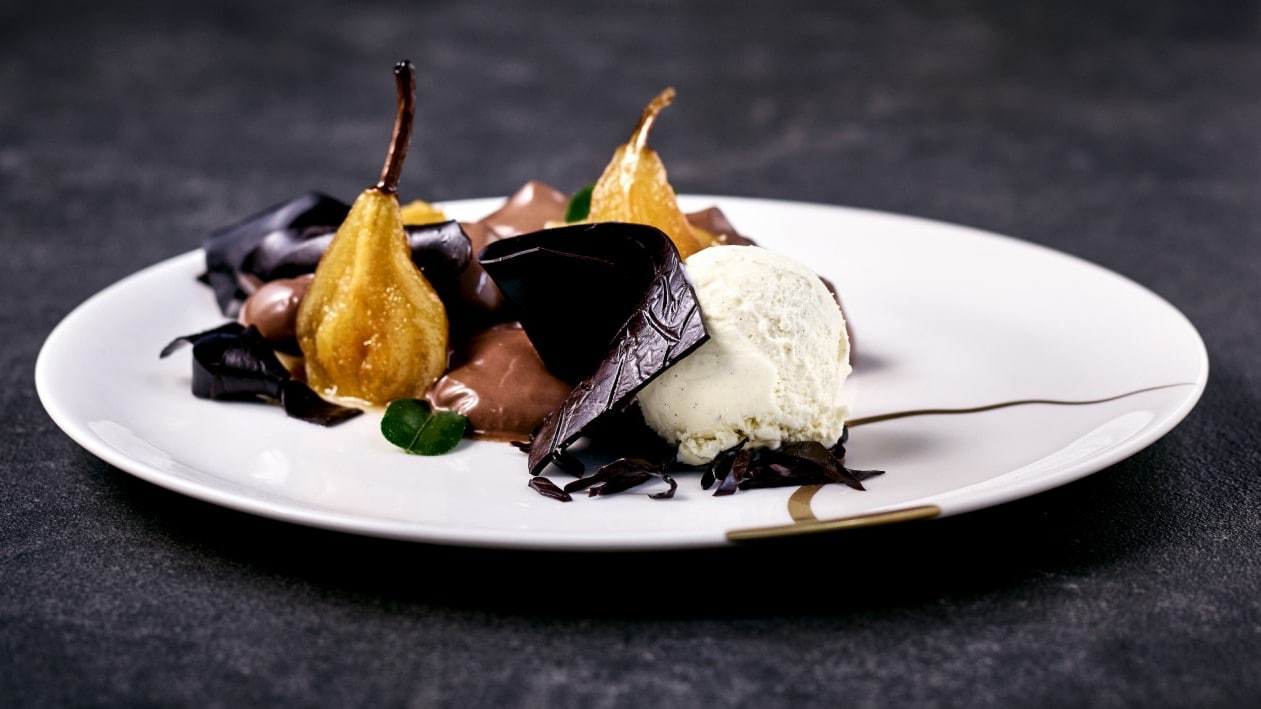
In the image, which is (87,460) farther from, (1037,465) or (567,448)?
(1037,465)

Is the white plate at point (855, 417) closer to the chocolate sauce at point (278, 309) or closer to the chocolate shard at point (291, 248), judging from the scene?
the chocolate shard at point (291, 248)

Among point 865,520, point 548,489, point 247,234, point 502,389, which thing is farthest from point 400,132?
point 865,520

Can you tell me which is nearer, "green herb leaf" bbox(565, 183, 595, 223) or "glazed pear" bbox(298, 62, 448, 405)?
"glazed pear" bbox(298, 62, 448, 405)

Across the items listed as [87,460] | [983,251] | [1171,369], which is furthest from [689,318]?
[983,251]

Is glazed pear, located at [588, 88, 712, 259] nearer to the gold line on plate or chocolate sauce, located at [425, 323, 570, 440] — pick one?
chocolate sauce, located at [425, 323, 570, 440]

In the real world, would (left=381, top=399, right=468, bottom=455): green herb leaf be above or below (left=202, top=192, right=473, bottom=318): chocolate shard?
below

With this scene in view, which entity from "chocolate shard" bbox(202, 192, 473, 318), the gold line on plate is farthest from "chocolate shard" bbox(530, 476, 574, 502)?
"chocolate shard" bbox(202, 192, 473, 318)

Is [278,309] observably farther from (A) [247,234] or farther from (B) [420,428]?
(B) [420,428]
